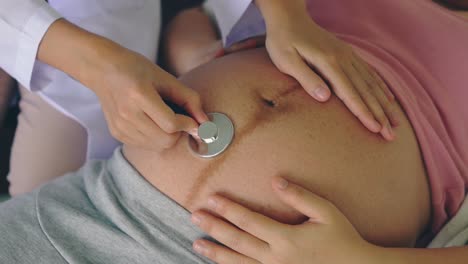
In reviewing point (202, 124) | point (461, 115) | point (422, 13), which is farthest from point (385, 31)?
point (202, 124)

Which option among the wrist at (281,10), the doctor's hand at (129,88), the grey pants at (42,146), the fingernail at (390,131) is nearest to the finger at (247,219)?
the doctor's hand at (129,88)

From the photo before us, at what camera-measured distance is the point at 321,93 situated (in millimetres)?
648

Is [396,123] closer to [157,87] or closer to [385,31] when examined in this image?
[385,31]

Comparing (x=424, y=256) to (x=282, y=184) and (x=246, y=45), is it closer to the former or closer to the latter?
(x=282, y=184)

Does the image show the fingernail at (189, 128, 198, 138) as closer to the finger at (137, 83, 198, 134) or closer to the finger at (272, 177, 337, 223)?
the finger at (137, 83, 198, 134)

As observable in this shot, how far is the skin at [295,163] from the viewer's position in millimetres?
604

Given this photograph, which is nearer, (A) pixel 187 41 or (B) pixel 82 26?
(B) pixel 82 26

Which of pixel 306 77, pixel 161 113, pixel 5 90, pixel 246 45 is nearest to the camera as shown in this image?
pixel 161 113

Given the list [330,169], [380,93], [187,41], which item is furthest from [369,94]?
[187,41]

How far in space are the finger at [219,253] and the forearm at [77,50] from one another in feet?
0.89

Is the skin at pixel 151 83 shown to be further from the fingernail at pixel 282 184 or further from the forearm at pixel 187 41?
the forearm at pixel 187 41

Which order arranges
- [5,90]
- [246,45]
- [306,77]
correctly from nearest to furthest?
[306,77]
[246,45]
[5,90]

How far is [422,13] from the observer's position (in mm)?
806

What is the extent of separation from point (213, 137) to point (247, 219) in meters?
0.12
